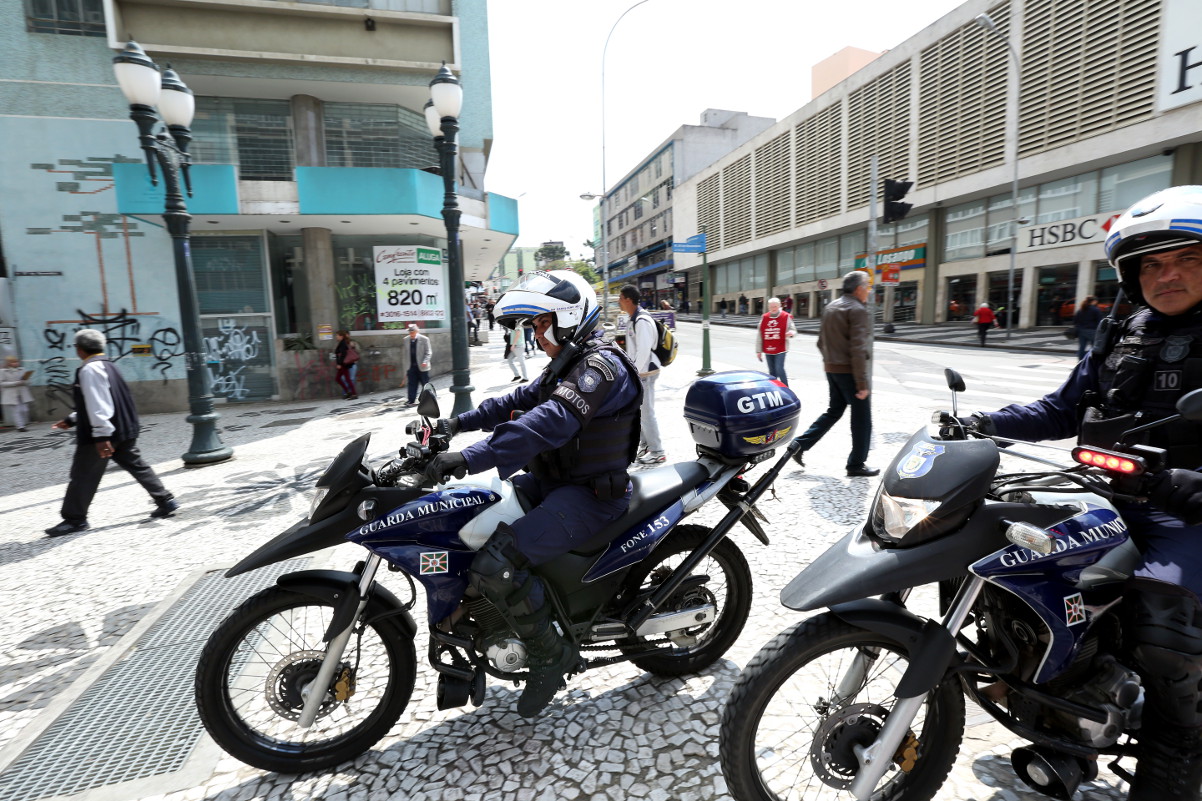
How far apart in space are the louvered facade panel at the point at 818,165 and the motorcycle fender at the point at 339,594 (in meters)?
39.9

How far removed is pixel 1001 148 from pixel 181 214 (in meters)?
30.3

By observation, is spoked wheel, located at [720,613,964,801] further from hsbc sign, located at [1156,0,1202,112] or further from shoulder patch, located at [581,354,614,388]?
hsbc sign, located at [1156,0,1202,112]

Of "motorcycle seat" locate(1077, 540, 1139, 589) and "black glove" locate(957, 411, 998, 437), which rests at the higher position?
"black glove" locate(957, 411, 998, 437)

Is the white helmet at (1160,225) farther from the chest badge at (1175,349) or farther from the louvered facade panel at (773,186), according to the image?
the louvered facade panel at (773,186)

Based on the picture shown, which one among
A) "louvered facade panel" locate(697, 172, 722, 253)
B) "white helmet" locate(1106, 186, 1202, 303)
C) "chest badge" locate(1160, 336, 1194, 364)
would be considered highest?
"louvered facade panel" locate(697, 172, 722, 253)

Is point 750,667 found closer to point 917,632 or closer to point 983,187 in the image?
point 917,632

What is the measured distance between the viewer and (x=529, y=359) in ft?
71.7

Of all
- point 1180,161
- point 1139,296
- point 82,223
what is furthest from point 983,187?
point 82,223

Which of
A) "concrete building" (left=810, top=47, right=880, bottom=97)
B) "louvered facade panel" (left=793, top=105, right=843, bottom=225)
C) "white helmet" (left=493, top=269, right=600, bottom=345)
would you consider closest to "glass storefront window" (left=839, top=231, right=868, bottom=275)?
"louvered facade panel" (left=793, top=105, right=843, bottom=225)

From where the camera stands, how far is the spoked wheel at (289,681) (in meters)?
2.19

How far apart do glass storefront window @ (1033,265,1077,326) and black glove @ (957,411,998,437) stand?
28.0m

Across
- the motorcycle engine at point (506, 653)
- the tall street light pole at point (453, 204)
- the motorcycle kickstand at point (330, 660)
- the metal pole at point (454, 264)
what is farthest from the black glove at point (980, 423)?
the metal pole at point (454, 264)

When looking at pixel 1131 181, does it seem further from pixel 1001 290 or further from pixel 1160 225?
pixel 1160 225

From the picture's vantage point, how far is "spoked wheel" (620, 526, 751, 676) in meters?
2.71
